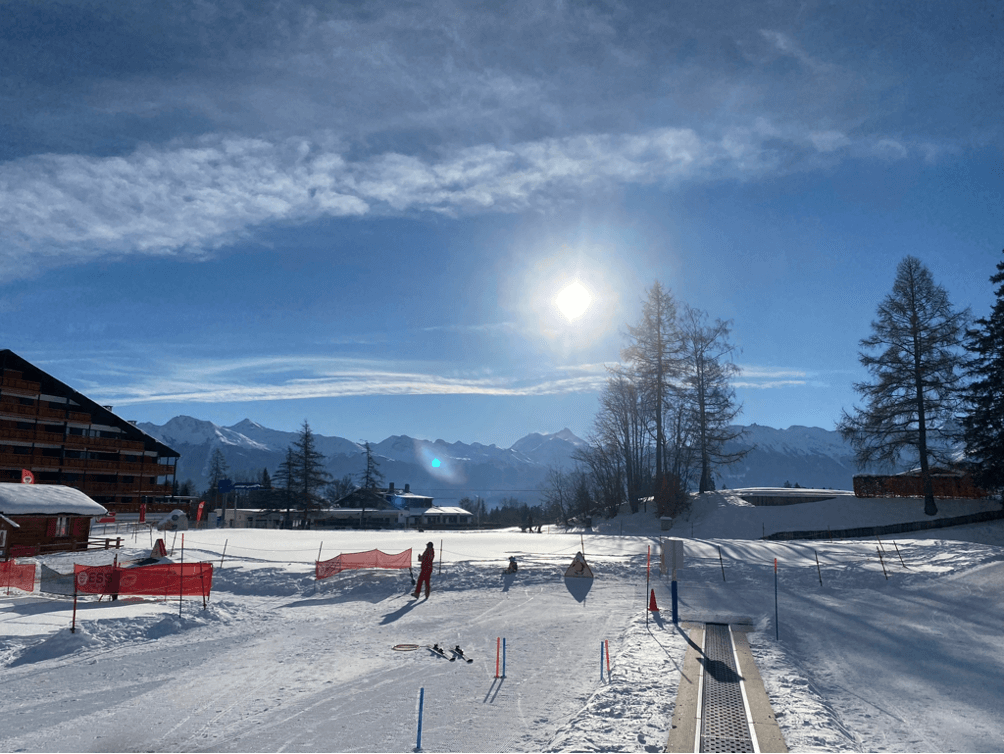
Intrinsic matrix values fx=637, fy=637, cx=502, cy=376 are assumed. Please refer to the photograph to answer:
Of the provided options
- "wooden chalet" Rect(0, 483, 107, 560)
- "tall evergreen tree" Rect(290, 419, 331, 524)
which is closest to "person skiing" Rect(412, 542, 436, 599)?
"wooden chalet" Rect(0, 483, 107, 560)

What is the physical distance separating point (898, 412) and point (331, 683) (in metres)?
36.7

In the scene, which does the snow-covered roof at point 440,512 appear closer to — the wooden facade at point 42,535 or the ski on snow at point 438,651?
the wooden facade at point 42,535

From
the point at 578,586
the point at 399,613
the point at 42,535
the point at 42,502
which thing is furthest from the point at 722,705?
the point at 42,535

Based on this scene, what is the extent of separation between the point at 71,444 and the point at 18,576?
45246 millimetres

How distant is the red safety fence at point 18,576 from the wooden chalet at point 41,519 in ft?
30.0

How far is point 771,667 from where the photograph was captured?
42.1 feet

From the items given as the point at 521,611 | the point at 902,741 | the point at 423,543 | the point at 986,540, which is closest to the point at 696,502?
the point at 986,540

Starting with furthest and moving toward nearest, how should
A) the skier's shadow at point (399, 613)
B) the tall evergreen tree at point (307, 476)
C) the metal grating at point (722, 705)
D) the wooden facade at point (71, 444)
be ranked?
the tall evergreen tree at point (307, 476), the wooden facade at point (71, 444), the skier's shadow at point (399, 613), the metal grating at point (722, 705)

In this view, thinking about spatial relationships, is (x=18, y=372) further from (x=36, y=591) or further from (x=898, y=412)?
(x=898, y=412)

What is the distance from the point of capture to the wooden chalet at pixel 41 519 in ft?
107

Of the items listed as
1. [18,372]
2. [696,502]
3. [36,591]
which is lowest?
[36,591]

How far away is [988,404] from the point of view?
3347 cm

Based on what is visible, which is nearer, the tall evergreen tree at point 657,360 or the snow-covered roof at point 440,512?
the tall evergreen tree at point 657,360

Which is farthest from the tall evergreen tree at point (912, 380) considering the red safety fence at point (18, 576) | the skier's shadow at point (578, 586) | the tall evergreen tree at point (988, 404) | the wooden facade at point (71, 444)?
the wooden facade at point (71, 444)
